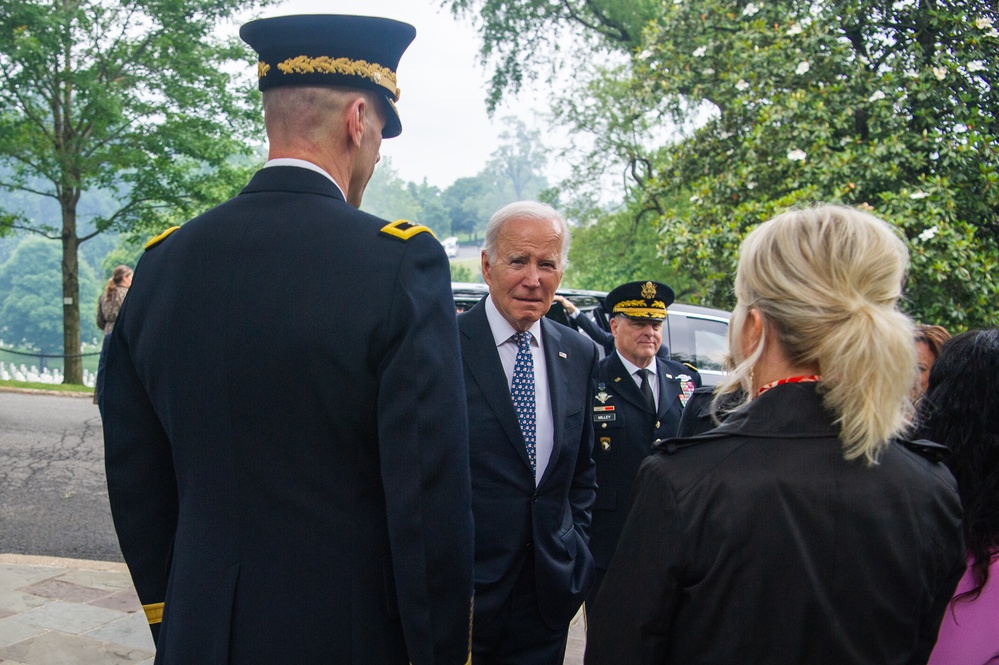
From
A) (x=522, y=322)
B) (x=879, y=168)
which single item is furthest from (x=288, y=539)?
(x=879, y=168)

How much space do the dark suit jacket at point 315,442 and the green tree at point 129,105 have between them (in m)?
16.5

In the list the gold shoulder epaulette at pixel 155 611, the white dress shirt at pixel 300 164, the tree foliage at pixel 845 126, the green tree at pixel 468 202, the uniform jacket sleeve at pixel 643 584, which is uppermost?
the green tree at pixel 468 202

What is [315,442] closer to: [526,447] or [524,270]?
[526,447]

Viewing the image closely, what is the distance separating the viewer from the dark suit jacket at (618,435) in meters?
4.03

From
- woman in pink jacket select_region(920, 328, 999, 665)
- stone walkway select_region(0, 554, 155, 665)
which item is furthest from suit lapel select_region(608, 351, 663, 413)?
stone walkway select_region(0, 554, 155, 665)

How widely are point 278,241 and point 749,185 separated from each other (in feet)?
31.1

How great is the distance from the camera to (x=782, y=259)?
1607mm

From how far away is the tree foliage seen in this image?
29.3 ft

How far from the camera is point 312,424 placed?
167cm

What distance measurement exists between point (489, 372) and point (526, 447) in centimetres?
27

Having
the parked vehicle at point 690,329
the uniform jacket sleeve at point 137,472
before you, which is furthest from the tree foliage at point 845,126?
the uniform jacket sleeve at point 137,472

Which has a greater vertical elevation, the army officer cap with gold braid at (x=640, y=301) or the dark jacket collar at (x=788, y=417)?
the army officer cap with gold braid at (x=640, y=301)

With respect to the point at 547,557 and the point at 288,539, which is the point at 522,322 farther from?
the point at 288,539

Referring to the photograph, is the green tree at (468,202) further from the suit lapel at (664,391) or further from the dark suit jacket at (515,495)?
the dark suit jacket at (515,495)
